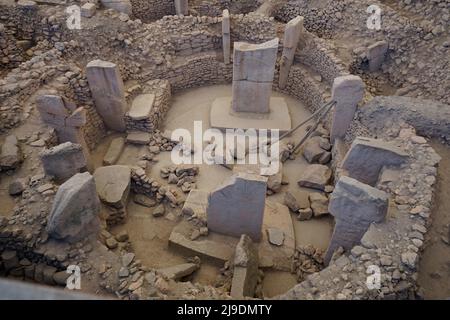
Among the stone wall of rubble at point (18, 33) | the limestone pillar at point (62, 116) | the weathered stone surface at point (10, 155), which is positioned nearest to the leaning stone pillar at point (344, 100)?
the limestone pillar at point (62, 116)

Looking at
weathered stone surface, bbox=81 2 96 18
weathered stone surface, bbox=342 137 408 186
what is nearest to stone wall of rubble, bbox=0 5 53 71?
weathered stone surface, bbox=81 2 96 18

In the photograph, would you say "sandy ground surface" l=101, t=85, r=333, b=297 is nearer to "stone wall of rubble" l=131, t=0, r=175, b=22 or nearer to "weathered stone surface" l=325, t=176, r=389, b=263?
"weathered stone surface" l=325, t=176, r=389, b=263

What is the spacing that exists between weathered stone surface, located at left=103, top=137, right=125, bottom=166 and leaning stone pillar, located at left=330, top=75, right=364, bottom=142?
4.26 meters

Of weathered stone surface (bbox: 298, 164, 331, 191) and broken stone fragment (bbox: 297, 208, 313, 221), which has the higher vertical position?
weathered stone surface (bbox: 298, 164, 331, 191)

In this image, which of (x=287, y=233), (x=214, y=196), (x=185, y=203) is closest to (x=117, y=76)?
(x=185, y=203)

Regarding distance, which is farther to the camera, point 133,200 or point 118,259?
point 133,200

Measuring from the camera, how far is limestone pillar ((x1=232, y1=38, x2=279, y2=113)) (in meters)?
7.20

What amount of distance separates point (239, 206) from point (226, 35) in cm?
482

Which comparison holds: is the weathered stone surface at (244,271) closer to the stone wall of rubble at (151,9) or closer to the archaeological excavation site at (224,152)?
the archaeological excavation site at (224,152)

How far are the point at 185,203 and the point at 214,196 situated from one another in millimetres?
1014

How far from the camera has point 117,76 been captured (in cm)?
703

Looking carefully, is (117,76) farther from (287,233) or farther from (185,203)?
(287,233)

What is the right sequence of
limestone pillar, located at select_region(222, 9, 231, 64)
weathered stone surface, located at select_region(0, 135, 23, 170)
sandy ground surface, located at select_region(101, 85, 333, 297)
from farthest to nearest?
limestone pillar, located at select_region(222, 9, 231, 64), weathered stone surface, located at select_region(0, 135, 23, 170), sandy ground surface, located at select_region(101, 85, 333, 297)

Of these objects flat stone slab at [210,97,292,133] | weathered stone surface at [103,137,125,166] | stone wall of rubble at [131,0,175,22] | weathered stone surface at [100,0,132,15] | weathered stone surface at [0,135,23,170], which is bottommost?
weathered stone surface at [103,137,125,166]
